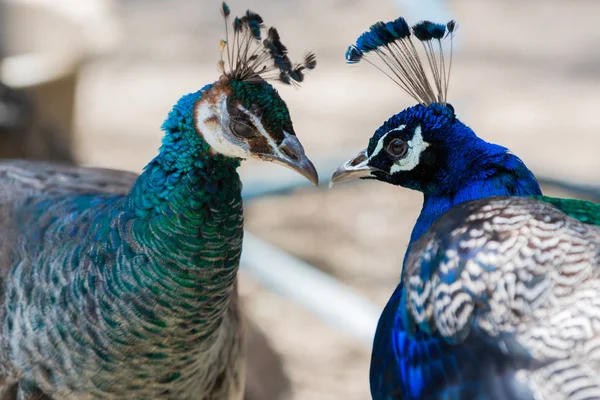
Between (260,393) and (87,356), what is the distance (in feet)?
A: 4.17

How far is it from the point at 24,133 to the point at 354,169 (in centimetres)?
213

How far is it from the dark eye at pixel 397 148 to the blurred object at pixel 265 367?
1.48m

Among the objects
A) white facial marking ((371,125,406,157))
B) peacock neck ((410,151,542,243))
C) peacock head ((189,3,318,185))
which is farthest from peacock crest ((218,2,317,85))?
peacock neck ((410,151,542,243))

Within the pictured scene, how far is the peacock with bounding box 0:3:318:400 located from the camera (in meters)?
1.72

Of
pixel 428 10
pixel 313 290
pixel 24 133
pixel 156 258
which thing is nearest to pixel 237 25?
pixel 156 258

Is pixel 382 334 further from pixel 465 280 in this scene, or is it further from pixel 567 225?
pixel 567 225

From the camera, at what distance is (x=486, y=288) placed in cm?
143

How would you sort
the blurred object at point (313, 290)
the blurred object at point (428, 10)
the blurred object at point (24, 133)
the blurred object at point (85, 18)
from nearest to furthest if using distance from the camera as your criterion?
the blurred object at point (313, 290)
the blurred object at point (428, 10)
the blurred object at point (24, 133)
the blurred object at point (85, 18)

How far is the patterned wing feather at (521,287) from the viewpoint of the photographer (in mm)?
1332

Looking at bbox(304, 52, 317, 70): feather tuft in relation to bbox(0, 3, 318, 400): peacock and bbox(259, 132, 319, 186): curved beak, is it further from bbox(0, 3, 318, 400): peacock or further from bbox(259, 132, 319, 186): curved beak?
bbox(259, 132, 319, 186): curved beak

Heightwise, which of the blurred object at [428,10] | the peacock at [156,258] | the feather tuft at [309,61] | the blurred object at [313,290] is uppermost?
the blurred object at [428,10]

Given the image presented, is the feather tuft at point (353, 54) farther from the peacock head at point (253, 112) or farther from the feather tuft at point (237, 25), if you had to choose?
the feather tuft at point (237, 25)

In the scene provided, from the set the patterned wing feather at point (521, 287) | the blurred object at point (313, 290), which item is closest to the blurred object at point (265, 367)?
the blurred object at point (313, 290)

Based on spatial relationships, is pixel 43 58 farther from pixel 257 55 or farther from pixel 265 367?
pixel 257 55
